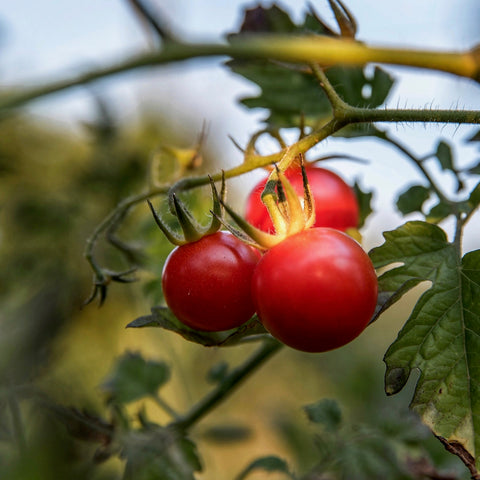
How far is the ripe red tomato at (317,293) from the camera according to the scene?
69cm

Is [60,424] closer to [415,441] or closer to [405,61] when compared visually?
[415,441]

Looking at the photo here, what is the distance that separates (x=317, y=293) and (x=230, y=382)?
0.58 m

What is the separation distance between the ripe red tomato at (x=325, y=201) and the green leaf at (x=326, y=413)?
0.46 metres

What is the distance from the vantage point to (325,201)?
38.8 inches

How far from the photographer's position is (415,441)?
4.17ft

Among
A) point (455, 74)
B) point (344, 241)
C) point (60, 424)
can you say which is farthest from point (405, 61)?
point (60, 424)

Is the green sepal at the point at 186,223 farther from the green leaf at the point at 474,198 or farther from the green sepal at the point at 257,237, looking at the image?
the green leaf at the point at 474,198

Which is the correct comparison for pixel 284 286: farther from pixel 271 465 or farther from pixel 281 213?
pixel 271 465

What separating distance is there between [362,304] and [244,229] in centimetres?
17

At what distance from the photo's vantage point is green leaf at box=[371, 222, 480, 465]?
0.77 meters

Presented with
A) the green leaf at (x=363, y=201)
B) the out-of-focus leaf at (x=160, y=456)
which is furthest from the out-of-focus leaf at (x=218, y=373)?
the green leaf at (x=363, y=201)

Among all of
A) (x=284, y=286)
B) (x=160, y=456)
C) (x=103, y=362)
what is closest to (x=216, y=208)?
(x=284, y=286)

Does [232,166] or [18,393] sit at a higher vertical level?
[232,166]

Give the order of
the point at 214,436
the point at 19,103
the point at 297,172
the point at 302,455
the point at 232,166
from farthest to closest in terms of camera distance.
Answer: the point at 302,455, the point at 214,436, the point at 297,172, the point at 232,166, the point at 19,103
